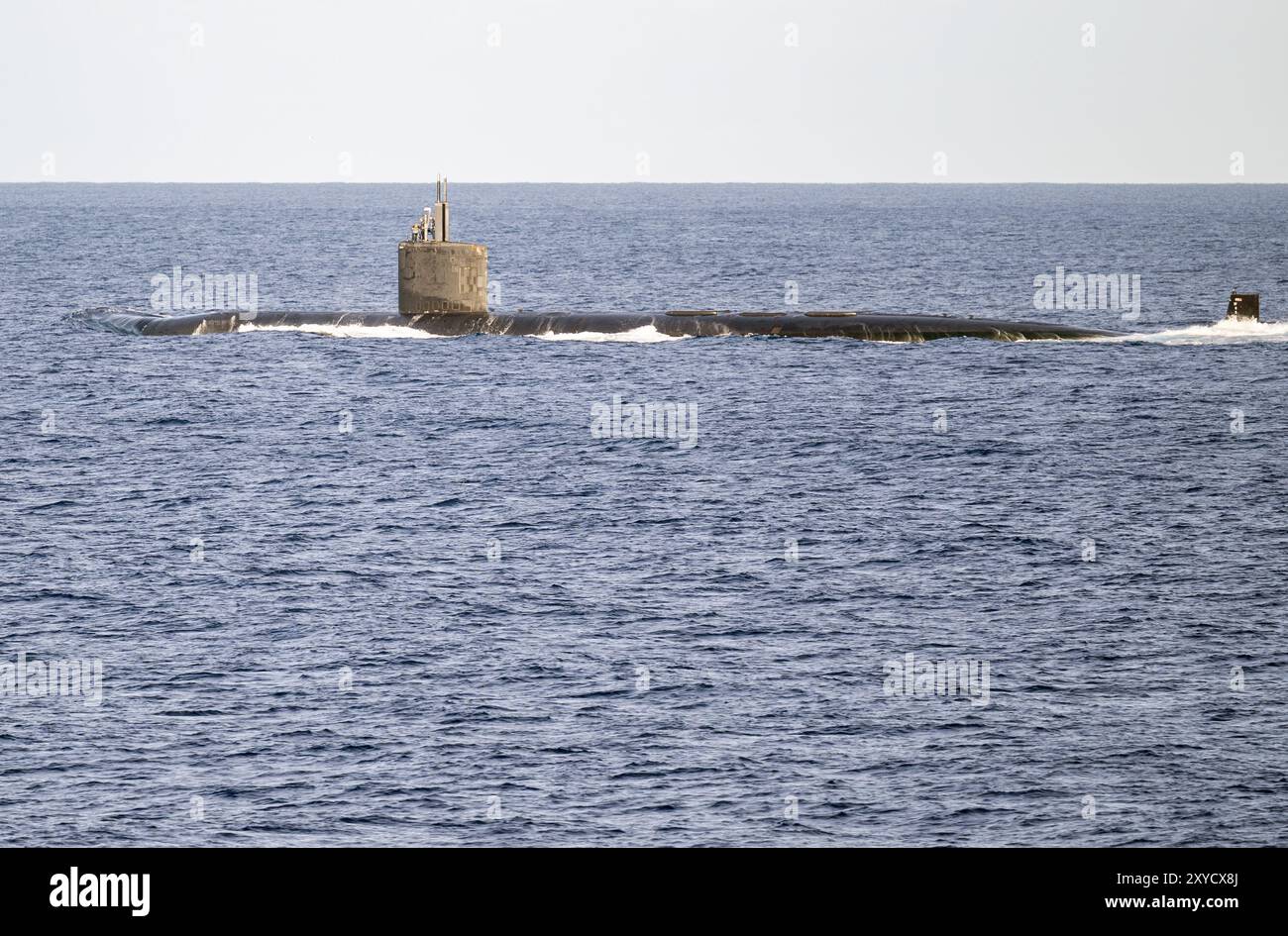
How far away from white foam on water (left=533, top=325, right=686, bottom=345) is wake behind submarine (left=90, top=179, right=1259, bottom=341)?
210 mm

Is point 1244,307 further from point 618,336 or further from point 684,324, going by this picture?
point 618,336

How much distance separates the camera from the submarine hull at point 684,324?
93.0 m

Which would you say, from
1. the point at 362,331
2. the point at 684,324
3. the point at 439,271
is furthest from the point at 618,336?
the point at 362,331

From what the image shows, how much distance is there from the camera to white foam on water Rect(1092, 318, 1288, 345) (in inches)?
3701

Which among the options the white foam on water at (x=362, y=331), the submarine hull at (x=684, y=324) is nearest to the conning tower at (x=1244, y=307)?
the submarine hull at (x=684, y=324)

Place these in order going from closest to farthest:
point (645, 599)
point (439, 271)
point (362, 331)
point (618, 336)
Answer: point (645, 599)
point (439, 271)
point (618, 336)
point (362, 331)

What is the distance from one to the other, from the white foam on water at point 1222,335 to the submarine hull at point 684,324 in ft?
7.10

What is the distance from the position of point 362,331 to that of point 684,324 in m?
18.2

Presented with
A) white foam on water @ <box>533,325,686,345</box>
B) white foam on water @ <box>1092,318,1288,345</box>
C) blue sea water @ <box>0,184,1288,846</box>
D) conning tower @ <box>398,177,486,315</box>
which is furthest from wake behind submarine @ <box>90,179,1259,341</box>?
blue sea water @ <box>0,184,1288,846</box>

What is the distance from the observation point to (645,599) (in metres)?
44.2

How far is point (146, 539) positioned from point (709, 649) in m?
19.4

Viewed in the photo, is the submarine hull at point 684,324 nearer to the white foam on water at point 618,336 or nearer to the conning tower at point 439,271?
the white foam on water at point 618,336

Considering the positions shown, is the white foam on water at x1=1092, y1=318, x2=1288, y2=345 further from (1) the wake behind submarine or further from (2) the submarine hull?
(2) the submarine hull
